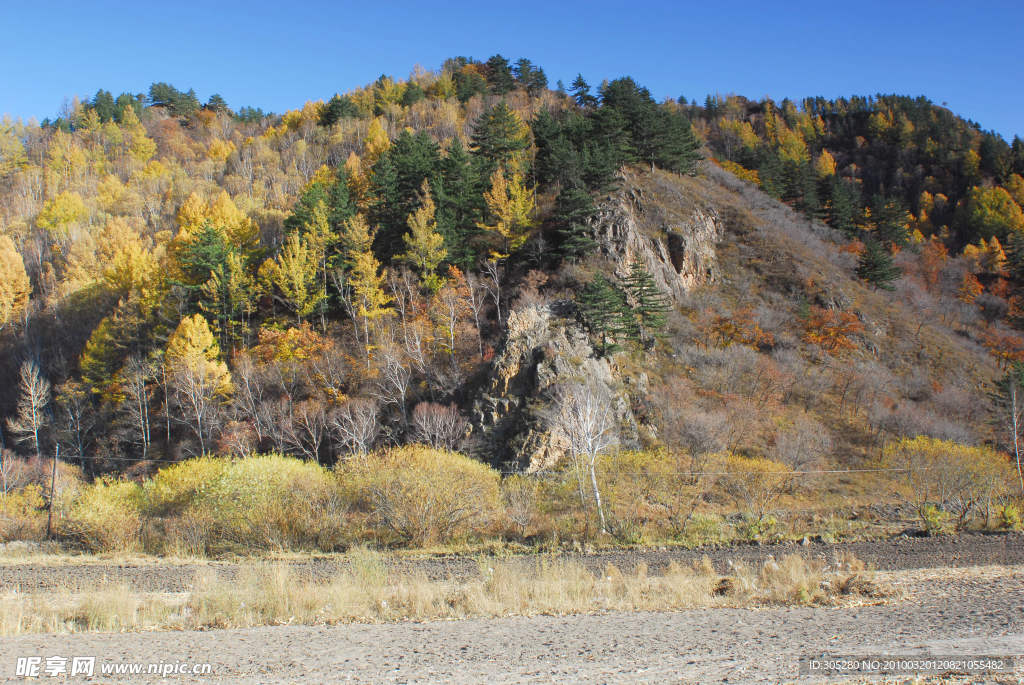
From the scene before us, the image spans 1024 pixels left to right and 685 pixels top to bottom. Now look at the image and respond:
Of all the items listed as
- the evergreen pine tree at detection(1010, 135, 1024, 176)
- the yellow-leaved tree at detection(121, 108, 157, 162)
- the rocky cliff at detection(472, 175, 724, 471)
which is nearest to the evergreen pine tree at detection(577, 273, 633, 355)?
the rocky cliff at detection(472, 175, 724, 471)

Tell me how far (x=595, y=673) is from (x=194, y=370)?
36271 millimetres

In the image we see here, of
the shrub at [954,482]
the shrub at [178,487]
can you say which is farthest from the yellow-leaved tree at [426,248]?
the shrub at [954,482]

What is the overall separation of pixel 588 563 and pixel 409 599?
617 cm

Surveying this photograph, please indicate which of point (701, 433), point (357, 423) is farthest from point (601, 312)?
point (357, 423)

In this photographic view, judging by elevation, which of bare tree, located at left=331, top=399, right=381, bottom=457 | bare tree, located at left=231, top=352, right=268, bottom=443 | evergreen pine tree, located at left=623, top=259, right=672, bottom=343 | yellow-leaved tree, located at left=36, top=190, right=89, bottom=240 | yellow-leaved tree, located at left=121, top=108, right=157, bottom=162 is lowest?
bare tree, located at left=331, top=399, right=381, bottom=457

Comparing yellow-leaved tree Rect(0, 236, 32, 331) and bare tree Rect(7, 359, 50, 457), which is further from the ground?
yellow-leaved tree Rect(0, 236, 32, 331)

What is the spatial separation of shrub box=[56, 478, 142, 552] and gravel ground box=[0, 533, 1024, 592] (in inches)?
71.6

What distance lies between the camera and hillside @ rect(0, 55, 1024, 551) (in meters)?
20.3

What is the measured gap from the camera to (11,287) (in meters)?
57.0

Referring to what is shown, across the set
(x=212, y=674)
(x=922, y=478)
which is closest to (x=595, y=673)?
(x=212, y=674)

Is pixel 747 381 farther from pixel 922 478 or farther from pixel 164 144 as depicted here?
pixel 164 144

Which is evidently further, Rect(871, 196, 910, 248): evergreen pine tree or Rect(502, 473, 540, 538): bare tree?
Rect(871, 196, 910, 248): evergreen pine tree

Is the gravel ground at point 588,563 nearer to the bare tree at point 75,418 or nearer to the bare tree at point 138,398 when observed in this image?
the bare tree at point 138,398

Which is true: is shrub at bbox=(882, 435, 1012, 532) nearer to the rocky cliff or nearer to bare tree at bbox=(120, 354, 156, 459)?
the rocky cliff
